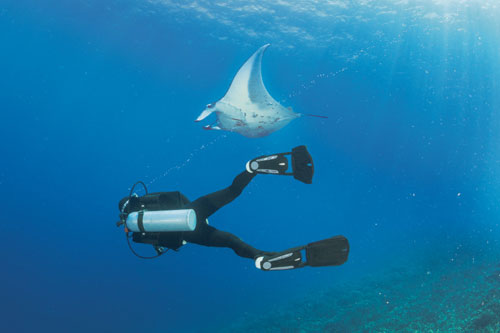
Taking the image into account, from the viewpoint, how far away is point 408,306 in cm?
896

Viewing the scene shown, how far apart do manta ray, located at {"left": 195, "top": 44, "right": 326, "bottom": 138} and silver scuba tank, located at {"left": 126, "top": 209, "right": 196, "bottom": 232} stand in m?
4.56

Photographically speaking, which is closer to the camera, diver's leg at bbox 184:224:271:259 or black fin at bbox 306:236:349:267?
black fin at bbox 306:236:349:267

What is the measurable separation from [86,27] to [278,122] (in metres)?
12.4

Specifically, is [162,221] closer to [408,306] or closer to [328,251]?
[328,251]

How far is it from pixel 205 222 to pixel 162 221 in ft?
2.15

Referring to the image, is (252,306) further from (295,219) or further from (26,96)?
(295,219)

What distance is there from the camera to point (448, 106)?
32281mm

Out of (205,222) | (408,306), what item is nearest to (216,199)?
(205,222)

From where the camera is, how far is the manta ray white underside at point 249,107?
8031mm

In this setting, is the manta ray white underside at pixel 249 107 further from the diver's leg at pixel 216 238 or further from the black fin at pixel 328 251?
the black fin at pixel 328 251

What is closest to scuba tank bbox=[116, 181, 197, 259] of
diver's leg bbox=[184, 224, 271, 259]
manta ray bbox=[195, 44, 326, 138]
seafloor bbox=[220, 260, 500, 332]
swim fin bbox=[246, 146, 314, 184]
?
diver's leg bbox=[184, 224, 271, 259]

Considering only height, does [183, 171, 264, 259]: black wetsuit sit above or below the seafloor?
above

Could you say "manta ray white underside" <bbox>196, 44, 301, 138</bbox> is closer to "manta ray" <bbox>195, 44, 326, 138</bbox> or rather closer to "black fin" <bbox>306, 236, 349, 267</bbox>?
"manta ray" <bbox>195, 44, 326, 138</bbox>

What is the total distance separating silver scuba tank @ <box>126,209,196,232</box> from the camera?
3055 millimetres
